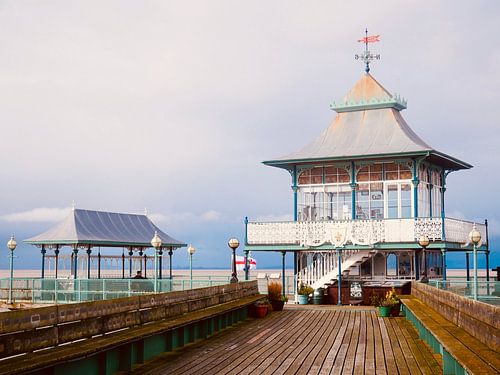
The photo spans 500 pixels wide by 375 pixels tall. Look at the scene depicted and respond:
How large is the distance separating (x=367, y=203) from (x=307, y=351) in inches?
841

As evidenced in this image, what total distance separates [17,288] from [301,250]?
14.1 meters

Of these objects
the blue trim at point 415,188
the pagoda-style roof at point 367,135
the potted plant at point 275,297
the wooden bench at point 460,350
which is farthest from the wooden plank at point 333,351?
the pagoda-style roof at point 367,135

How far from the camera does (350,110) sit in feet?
124

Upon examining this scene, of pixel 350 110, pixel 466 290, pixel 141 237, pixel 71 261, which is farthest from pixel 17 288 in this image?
pixel 466 290

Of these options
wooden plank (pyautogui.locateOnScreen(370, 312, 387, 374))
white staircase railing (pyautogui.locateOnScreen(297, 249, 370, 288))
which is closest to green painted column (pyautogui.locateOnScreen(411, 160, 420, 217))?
white staircase railing (pyautogui.locateOnScreen(297, 249, 370, 288))

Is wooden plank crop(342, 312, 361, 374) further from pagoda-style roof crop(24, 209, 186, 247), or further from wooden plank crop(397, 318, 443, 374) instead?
pagoda-style roof crop(24, 209, 186, 247)

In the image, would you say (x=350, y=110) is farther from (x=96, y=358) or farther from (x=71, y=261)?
(x=96, y=358)

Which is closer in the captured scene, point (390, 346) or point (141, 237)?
point (390, 346)

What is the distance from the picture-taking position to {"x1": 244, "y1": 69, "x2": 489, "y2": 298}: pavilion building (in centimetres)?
3228

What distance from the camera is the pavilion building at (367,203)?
3228 centimetres

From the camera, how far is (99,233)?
44.8 meters

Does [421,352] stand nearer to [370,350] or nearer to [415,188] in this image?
[370,350]

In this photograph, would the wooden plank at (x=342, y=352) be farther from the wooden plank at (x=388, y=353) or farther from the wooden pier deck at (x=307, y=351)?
the wooden plank at (x=388, y=353)

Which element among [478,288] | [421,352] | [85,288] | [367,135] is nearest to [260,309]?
[478,288]
